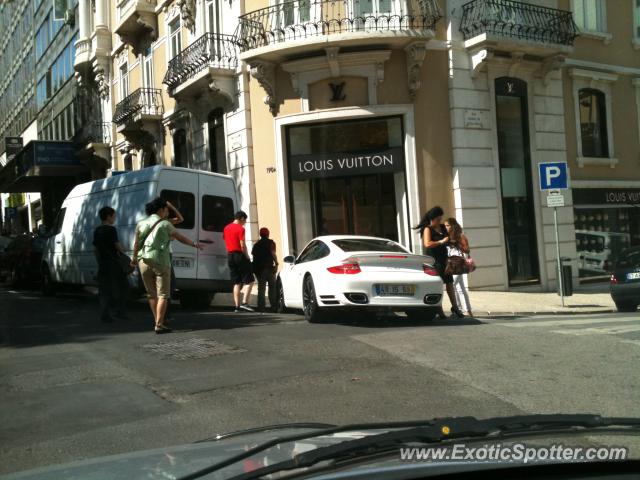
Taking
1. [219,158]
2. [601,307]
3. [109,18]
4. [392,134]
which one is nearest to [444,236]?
[601,307]

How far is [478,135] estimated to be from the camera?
1798 centimetres

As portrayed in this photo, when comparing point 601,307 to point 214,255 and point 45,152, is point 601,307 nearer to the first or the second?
point 214,255

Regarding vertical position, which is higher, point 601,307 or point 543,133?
point 543,133

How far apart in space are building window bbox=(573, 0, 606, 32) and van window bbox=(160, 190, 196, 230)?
43.7 ft

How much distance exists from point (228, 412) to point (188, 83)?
15770 mm

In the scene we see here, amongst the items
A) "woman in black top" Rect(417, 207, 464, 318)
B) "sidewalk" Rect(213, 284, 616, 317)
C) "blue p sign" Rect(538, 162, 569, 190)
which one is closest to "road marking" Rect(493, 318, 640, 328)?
"woman in black top" Rect(417, 207, 464, 318)

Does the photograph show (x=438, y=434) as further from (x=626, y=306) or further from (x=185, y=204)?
(x=626, y=306)

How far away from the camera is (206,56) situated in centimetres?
1973

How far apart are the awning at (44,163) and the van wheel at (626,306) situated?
26001 millimetres

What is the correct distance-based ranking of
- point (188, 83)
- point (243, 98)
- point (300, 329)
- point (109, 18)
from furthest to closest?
point (109, 18)
point (188, 83)
point (243, 98)
point (300, 329)

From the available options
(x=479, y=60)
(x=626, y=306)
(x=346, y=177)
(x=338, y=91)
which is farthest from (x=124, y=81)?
(x=626, y=306)

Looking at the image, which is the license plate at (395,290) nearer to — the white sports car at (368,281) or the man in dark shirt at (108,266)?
the white sports car at (368,281)

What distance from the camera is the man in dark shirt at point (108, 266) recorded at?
11.6 m

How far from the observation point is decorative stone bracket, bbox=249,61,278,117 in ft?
57.8
